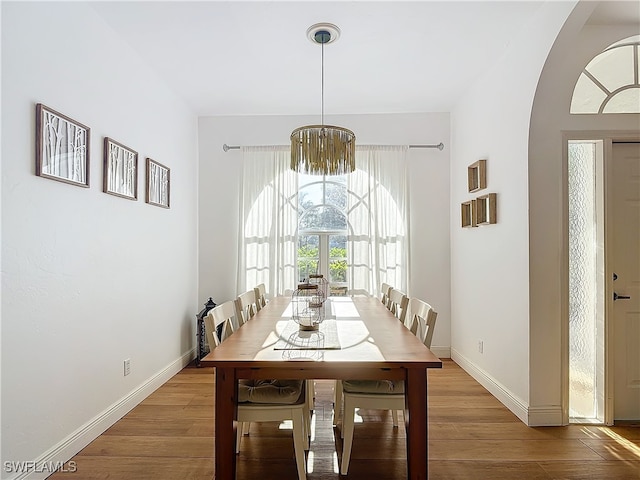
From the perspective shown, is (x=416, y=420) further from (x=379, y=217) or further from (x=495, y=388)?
→ (x=379, y=217)

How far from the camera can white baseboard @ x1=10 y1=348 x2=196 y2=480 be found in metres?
2.08

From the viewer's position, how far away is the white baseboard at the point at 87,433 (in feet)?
6.83

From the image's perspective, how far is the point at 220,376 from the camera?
1864 mm

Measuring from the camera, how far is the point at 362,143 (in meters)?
4.58

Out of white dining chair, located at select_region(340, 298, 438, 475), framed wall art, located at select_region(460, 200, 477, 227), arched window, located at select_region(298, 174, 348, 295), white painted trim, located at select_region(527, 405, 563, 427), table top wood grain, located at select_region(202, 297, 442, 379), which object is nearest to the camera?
table top wood grain, located at select_region(202, 297, 442, 379)

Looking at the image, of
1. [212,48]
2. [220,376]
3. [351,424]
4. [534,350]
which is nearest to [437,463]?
[351,424]

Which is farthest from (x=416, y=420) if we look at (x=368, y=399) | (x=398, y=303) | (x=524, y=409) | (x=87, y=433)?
(x=87, y=433)

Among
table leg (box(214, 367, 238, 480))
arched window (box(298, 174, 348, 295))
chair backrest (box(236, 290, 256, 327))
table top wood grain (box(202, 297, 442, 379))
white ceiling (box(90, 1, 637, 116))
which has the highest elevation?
white ceiling (box(90, 1, 637, 116))

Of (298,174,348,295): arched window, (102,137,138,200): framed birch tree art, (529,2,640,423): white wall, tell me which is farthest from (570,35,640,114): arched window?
(102,137,138,200): framed birch tree art

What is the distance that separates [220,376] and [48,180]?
4.53ft

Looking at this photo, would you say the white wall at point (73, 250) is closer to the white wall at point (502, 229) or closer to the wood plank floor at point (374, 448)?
the wood plank floor at point (374, 448)

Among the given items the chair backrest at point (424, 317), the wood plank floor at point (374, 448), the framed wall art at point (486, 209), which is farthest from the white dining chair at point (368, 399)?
the framed wall art at point (486, 209)

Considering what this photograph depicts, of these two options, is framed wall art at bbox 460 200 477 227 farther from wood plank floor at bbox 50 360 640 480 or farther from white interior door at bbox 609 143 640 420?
wood plank floor at bbox 50 360 640 480

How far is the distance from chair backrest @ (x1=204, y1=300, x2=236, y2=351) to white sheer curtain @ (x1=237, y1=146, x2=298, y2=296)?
6.31 ft
